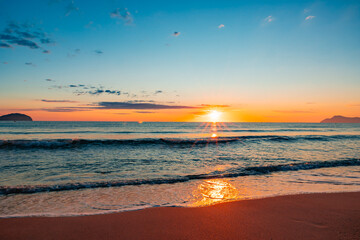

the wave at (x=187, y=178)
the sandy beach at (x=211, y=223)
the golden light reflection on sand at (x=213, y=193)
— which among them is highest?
the sandy beach at (x=211, y=223)

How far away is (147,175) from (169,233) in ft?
18.8

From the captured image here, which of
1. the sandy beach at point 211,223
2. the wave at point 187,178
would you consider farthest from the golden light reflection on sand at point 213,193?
the wave at point 187,178

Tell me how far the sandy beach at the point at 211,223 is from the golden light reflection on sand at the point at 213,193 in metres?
0.46

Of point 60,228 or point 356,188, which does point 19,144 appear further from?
point 356,188

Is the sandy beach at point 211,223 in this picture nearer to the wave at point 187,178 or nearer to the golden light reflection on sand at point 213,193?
the golden light reflection on sand at point 213,193

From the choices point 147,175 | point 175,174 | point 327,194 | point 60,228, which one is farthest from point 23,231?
point 327,194

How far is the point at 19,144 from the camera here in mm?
20797

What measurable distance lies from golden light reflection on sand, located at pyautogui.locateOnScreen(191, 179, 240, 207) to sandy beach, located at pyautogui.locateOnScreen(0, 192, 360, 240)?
456mm

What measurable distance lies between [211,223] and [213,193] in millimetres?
2461

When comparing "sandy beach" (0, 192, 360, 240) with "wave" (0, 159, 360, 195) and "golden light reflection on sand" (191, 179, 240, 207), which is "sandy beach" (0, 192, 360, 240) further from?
"wave" (0, 159, 360, 195)

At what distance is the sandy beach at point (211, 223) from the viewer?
160 inches

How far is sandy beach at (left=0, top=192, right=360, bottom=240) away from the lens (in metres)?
4.06

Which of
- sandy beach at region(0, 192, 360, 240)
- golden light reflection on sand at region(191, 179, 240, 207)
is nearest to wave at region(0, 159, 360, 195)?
golden light reflection on sand at region(191, 179, 240, 207)

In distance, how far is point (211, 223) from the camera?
4.59 metres
